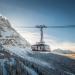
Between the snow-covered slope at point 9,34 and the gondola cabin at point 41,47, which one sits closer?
the gondola cabin at point 41,47

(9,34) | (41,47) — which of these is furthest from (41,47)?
(9,34)

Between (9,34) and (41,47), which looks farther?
(9,34)

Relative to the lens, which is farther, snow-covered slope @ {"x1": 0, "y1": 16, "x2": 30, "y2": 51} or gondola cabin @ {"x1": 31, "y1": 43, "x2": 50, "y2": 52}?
snow-covered slope @ {"x1": 0, "y1": 16, "x2": 30, "y2": 51}

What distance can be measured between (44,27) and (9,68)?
12422 mm

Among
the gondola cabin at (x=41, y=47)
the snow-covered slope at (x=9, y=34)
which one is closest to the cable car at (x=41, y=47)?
the gondola cabin at (x=41, y=47)

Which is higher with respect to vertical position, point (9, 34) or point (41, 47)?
point (9, 34)

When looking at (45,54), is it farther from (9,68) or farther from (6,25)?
(6,25)

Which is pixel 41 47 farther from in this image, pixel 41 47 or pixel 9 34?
pixel 9 34

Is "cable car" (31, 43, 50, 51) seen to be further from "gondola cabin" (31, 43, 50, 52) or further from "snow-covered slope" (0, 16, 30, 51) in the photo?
"snow-covered slope" (0, 16, 30, 51)

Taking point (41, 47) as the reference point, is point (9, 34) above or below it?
above

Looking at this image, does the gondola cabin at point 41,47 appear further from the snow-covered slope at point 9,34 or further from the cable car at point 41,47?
the snow-covered slope at point 9,34

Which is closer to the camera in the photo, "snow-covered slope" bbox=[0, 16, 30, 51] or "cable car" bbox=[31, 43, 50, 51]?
"cable car" bbox=[31, 43, 50, 51]

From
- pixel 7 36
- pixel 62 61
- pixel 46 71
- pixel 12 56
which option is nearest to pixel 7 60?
pixel 12 56

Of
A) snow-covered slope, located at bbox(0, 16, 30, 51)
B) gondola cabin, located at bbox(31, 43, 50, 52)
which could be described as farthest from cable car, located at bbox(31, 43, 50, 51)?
snow-covered slope, located at bbox(0, 16, 30, 51)
